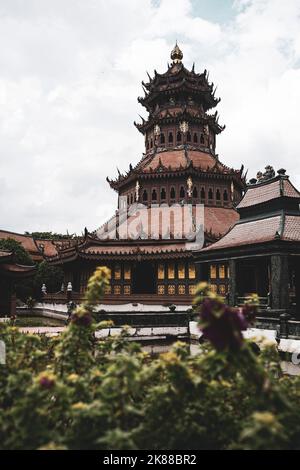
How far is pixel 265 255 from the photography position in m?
18.4

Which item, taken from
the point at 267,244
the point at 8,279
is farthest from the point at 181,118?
the point at 267,244

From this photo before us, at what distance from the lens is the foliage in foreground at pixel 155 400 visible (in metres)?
3.85

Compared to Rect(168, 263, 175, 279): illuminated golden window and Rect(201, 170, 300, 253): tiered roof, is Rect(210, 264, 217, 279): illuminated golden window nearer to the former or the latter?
Rect(168, 263, 175, 279): illuminated golden window

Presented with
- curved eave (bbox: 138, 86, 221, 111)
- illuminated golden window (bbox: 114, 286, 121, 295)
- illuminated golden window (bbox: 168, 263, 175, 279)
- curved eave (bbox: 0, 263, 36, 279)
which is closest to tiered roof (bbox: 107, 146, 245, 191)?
curved eave (bbox: 138, 86, 221, 111)

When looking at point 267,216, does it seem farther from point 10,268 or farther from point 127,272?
point 10,268

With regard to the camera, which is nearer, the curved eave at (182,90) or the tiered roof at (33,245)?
the curved eave at (182,90)

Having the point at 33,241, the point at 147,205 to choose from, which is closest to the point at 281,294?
the point at 147,205

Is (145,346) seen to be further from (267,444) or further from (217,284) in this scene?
(267,444)

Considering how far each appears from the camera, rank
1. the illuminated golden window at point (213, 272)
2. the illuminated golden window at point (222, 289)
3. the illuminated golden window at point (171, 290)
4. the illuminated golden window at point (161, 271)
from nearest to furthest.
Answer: the illuminated golden window at point (222, 289)
the illuminated golden window at point (213, 272)
the illuminated golden window at point (171, 290)
the illuminated golden window at point (161, 271)

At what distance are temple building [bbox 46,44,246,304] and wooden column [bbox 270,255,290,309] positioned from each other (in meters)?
15.9

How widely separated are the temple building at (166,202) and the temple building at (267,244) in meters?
A: 11.0

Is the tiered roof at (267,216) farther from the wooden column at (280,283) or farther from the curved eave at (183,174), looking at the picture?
the curved eave at (183,174)

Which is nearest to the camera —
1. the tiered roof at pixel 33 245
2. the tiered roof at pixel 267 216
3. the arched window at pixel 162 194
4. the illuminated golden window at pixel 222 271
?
the tiered roof at pixel 267 216

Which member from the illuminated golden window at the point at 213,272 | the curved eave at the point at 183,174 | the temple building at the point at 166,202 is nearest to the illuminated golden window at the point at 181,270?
the temple building at the point at 166,202
